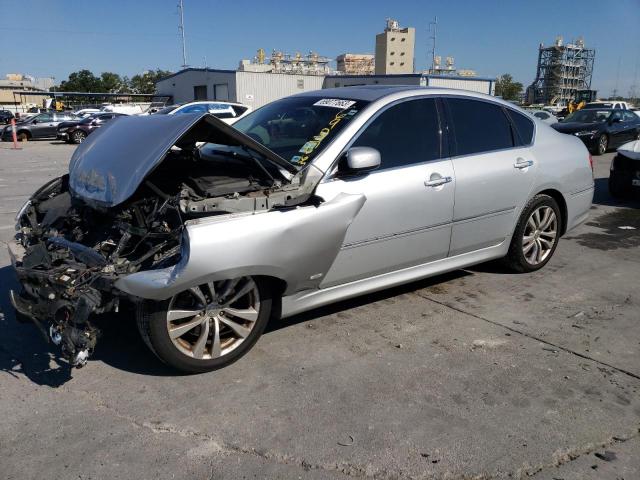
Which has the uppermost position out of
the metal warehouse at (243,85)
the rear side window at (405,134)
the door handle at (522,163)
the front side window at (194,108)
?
the metal warehouse at (243,85)

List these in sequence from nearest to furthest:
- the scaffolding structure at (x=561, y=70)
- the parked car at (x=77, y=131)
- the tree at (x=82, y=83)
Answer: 1. the parked car at (x=77, y=131)
2. the tree at (x=82, y=83)
3. the scaffolding structure at (x=561, y=70)

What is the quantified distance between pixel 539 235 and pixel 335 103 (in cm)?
245

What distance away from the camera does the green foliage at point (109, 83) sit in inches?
4011

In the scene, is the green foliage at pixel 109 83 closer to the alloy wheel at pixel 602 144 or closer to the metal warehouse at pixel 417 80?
the metal warehouse at pixel 417 80

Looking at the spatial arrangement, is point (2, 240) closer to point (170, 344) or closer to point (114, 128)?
point (114, 128)

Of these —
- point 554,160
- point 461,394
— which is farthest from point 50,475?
point 554,160

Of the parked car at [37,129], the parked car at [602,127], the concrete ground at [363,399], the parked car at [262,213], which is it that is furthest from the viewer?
the parked car at [37,129]

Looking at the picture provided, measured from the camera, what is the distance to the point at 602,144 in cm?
1655

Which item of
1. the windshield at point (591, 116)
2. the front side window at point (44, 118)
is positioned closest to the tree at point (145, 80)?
the front side window at point (44, 118)

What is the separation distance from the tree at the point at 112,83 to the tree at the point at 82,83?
41.1 inches

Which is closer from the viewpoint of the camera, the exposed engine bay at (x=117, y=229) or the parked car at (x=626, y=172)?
the exposed engine bay at (x=117, y=229)

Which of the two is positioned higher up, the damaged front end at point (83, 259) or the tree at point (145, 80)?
the tree at point (145, 80)

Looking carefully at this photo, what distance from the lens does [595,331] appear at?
4008mm

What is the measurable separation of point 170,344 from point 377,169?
1817mm
